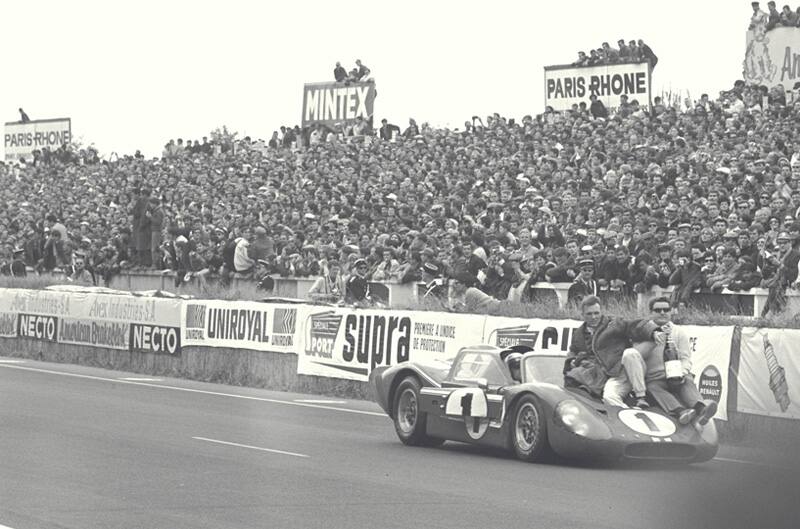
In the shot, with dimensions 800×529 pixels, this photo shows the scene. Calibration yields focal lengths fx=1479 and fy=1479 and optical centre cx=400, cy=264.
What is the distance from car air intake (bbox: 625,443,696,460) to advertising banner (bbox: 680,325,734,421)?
308 centimetres

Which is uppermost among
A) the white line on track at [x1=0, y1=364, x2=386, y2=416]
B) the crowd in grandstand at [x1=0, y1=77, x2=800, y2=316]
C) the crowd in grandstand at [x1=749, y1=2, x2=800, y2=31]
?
the crowd in grandstand at [x1=749, y1=2, x2=800, y2=31]

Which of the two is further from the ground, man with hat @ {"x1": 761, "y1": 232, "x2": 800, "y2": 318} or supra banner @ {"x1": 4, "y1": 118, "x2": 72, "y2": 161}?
supra banner @ {"x1": 4, "y1": 118, "x2": 72, "y2": 161}

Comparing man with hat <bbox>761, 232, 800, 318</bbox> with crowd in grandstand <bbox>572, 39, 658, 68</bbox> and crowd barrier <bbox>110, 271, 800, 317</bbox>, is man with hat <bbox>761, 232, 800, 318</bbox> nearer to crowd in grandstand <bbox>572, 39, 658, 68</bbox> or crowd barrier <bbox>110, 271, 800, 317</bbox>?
crowd barrier <bbox>110, 271, 800, 317</bbox>

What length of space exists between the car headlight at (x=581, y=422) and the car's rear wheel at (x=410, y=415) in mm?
2086

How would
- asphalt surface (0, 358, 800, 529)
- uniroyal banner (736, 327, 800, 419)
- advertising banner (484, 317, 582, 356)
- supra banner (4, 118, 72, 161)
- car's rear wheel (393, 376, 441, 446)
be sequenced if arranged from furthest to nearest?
supra banner (4, 118, 72, 161), advertising banner (484, 317, 582, 356), uniroyal banner (736, 327, 800, 419), car's rear wheel (393, 376, 441, 446), asphalt surface (0, 358, 800, 529)

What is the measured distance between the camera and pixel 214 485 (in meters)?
10.9

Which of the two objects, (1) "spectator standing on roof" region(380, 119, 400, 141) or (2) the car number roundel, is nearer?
(2) the car number roundel

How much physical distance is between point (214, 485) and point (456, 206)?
18186 mm

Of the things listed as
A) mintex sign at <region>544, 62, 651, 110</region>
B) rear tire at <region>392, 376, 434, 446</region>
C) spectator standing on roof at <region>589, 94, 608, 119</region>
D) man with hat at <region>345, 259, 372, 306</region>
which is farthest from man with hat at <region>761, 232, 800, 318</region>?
mintex sign at <region>544, 62, 651, 110</region>

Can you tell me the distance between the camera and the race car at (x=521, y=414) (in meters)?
12.4

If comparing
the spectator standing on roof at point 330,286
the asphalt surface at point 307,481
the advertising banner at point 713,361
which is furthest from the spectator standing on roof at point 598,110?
the advertising banner at point 713,361

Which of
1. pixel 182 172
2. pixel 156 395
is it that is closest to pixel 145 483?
pixel 156 395

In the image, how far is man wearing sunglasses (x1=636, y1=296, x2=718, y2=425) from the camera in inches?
504

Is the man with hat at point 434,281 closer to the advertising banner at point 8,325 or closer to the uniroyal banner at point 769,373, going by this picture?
the uniroyal banner at point 769,373
